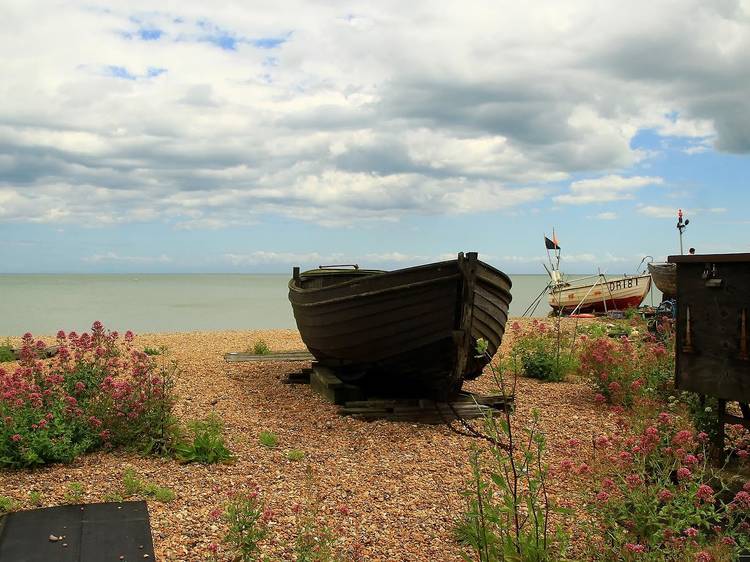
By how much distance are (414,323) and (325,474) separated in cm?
217

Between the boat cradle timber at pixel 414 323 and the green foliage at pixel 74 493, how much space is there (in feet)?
11.5

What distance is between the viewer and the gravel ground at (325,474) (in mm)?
4883

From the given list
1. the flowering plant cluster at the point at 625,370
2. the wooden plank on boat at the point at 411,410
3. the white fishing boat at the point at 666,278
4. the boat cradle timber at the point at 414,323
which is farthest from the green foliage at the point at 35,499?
the white fishing boat at the point at 666,278

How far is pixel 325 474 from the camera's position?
6.17 m

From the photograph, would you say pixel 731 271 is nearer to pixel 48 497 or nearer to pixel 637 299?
pixel 48 497

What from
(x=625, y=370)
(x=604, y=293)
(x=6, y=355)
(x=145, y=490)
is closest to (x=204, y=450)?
(x=145, y=490)

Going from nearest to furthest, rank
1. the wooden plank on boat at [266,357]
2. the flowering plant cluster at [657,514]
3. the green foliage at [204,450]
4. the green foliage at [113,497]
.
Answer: the flowering plant cluster at [657,514] < the green foliage at [113,497] < the green foliage at [204,450] < the wooden plank on boat at [266,357]

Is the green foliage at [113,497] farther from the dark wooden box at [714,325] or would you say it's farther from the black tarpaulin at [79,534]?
the dark wooden box at [714,325]

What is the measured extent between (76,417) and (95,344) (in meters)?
0.98

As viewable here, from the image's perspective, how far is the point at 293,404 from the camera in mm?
9094

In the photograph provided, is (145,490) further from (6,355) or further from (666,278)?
(666,278)

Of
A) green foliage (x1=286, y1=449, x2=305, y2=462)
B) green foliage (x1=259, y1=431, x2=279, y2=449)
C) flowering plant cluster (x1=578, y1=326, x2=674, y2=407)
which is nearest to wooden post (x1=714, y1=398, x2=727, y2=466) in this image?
flowering plant cluster (x1=578, y1=326, x2=674, y2=407)

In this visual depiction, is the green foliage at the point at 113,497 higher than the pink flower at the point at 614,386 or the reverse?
the reverse

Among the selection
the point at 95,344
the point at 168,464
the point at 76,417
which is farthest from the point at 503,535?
the point at 95,344
